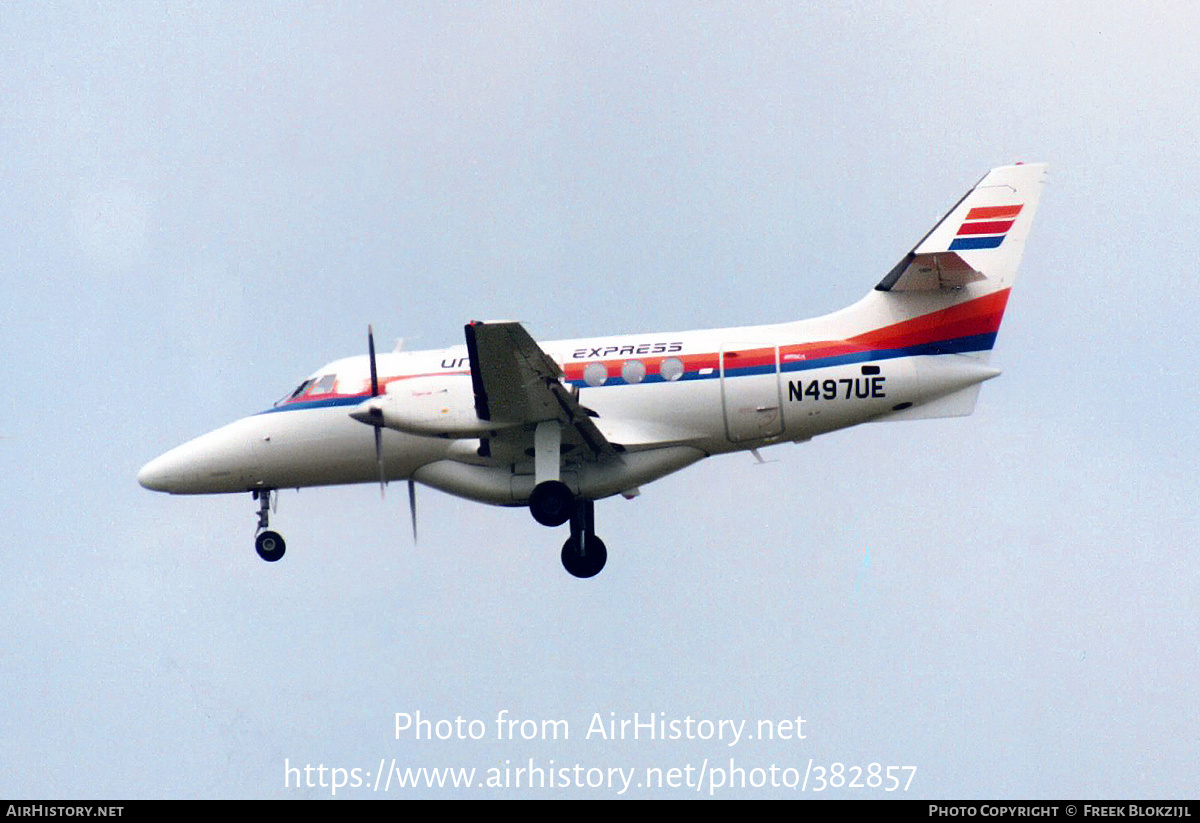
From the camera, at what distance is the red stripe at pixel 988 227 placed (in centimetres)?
3291

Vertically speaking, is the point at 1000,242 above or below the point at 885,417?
above

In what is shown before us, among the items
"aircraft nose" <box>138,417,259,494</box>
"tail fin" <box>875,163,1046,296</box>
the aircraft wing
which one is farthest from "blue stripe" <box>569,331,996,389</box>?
"aircraft nose" <box>138,417,259,494</box>

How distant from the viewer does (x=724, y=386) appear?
106ft

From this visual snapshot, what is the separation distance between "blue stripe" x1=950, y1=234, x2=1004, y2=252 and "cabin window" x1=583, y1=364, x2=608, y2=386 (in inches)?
246

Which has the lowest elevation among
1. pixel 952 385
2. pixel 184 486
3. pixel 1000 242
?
pixel 184 486

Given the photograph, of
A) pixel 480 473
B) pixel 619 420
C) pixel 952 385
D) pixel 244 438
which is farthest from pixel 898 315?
pixel 244 438

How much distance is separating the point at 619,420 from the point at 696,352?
1.73 metres

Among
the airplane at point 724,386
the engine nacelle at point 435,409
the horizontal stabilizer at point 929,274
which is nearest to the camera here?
the engine nacelle at point 435,409

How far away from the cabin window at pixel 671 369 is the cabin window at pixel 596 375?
3.20 ft

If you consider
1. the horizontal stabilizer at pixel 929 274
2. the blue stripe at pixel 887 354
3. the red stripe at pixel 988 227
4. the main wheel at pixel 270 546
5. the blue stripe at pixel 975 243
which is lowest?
the main wheel at pixel 270 546

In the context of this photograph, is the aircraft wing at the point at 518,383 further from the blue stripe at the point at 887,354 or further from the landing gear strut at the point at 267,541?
the landing gear strut at the point at 267,541

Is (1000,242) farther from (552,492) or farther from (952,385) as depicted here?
(552,492)

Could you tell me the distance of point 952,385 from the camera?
32094 millimetres

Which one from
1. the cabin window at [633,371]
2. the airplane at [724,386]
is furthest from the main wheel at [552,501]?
the cabin window at [633,371]
